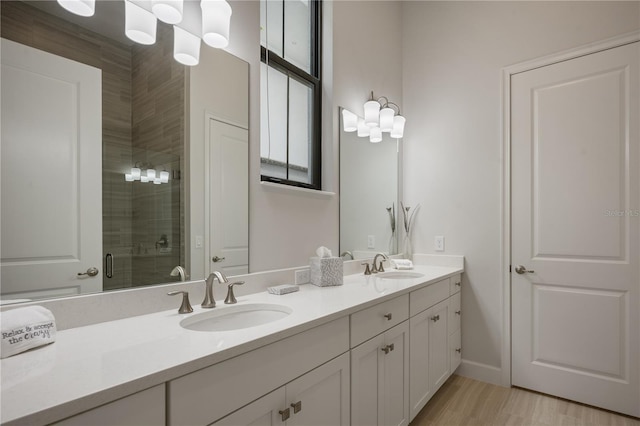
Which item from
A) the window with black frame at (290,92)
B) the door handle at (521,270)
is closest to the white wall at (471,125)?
the door handle at (521,270)

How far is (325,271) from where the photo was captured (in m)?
1.77

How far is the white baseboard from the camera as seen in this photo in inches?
94.6

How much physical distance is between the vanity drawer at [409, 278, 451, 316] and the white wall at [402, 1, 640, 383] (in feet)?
1.38

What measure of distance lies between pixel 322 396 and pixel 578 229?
1970 mm

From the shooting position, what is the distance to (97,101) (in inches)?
43.4

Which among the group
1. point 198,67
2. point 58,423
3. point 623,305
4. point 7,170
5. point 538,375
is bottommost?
point 538,375

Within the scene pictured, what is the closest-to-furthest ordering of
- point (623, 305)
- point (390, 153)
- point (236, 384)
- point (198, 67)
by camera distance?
point (236, 384) < point (198, 67) < point (623, 305) < point (390, 153)

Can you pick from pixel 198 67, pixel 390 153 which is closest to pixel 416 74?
pixel 390 153

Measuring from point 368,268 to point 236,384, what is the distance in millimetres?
1456

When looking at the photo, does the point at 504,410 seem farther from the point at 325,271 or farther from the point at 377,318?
the point at 325,271

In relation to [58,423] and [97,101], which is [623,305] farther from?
[97,101]

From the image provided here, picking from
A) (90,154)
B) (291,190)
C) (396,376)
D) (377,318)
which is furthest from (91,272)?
(396,376)

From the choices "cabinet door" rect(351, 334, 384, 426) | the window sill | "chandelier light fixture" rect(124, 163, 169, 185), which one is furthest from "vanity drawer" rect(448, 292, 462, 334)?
"chandelier light fixture" rect(124, 163, 169, 185)

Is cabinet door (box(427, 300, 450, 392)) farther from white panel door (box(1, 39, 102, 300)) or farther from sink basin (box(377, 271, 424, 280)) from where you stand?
white panel door (box(1, 39, 102, 300))
